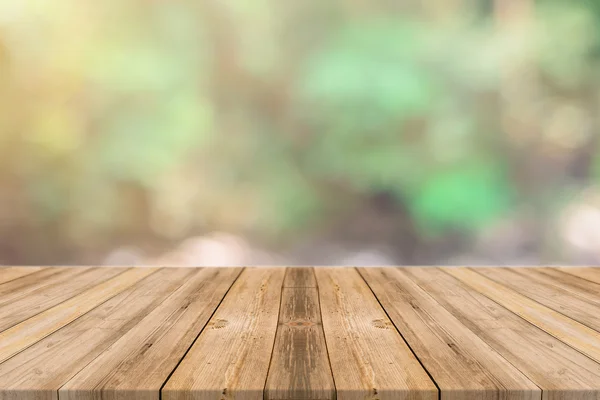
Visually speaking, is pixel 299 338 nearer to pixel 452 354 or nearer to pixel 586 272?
pixel 452 354

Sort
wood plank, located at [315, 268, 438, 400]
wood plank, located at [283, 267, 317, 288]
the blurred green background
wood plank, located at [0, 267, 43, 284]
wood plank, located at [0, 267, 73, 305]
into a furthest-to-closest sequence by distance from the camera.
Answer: the blurred green background < wood plank, located at [0, 267, 43, 284] < wood plank, located at [283, 267, 317, 288] < wood plank, located at [0, 267, 73, 305] < wood plank, located at [315, 268, 438, 400]

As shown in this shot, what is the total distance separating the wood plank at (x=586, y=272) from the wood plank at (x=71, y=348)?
1494 millimetres

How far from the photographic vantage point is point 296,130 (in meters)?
2.45

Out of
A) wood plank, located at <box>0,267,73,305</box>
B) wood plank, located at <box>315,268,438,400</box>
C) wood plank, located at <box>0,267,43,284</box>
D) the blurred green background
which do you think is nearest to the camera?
wood plank, located at <box>315,268,438,400</box>

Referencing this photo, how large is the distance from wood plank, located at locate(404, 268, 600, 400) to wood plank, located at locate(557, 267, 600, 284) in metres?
0.61

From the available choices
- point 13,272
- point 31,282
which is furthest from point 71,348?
point 13,272

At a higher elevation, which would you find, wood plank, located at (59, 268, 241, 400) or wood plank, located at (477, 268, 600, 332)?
wood plank, located at (59, 268, 241, 400)

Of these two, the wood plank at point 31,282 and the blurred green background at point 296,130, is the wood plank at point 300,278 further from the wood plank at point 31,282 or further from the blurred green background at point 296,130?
the wood plank at point 31,282

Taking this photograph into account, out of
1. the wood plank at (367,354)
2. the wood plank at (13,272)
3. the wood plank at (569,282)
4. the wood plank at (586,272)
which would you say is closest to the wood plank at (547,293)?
the wood plank at (569,282)

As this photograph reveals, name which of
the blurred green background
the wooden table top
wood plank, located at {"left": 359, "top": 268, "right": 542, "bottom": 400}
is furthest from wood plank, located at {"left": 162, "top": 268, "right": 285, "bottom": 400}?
the blurred green background

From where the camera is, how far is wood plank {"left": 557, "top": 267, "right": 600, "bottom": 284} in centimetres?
208

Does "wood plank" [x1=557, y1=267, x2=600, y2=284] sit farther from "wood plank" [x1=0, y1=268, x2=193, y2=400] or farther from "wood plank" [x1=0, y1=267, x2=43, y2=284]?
"wood plank" [x1=0, y1=267, x2=43, y2=284]

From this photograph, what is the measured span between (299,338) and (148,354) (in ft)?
1.02

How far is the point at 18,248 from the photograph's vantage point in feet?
8.20
